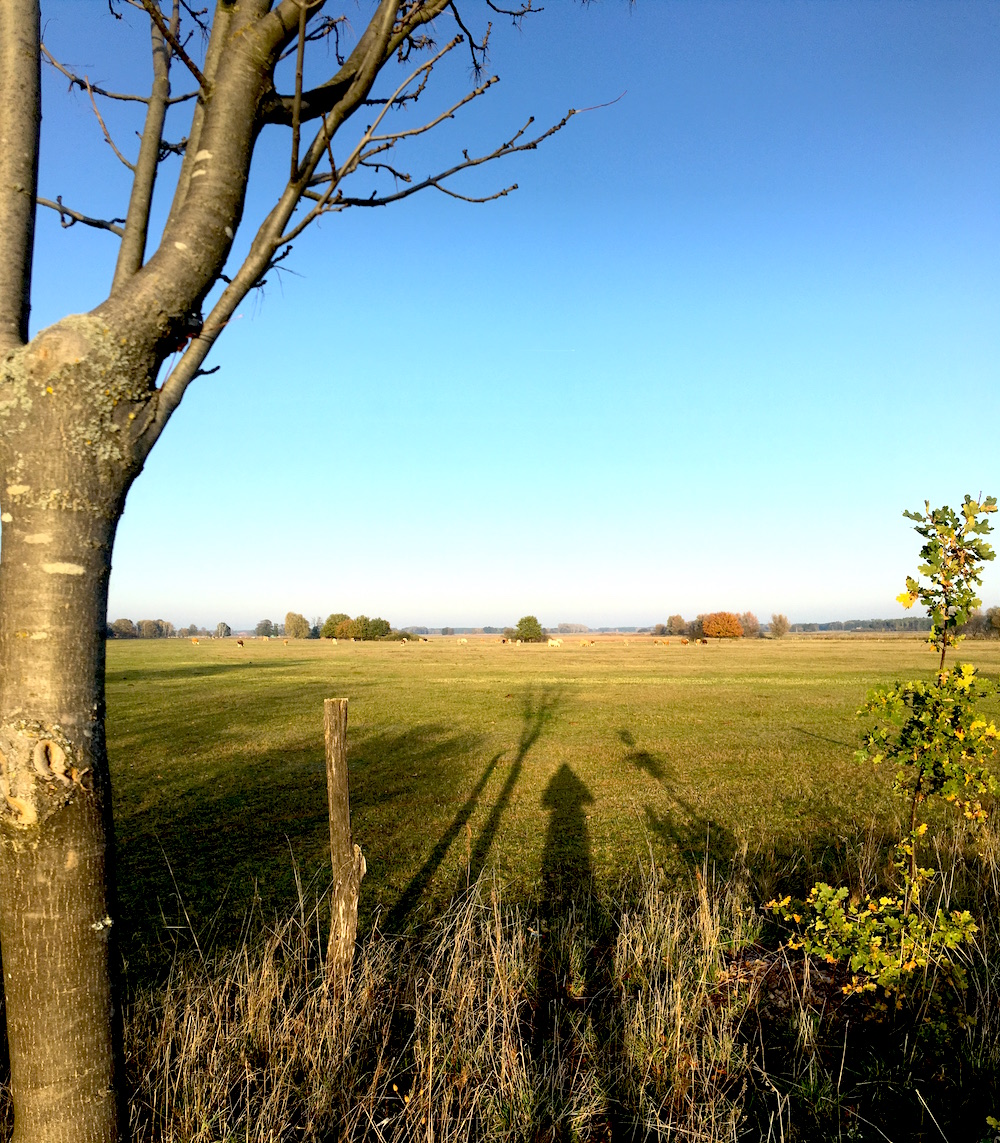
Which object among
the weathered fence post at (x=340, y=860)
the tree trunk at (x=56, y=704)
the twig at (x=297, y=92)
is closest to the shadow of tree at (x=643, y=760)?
the weathered fence post at (x=340, y=860)

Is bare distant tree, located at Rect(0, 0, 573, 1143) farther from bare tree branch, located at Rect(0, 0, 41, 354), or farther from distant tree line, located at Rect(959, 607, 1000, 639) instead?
distant tree line, located at Rect(959, 607, 1000, 639)

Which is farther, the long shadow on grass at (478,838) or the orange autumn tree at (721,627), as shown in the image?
the orange autumn tree at (721,627)

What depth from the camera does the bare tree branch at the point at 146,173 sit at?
2.25 meters

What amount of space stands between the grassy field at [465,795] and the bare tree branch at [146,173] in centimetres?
452

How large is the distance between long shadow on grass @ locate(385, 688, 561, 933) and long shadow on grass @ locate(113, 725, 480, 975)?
1.98 ft

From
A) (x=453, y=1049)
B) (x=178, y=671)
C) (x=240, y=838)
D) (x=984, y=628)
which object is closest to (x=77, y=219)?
(x=453, y=1049)

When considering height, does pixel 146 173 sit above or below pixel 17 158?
above


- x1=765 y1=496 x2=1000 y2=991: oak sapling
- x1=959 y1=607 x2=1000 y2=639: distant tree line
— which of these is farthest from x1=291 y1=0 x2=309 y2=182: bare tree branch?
x1=959 y1=607 x2=1000 y2=639: distant tree line

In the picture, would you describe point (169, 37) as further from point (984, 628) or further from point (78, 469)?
point (984, 628)

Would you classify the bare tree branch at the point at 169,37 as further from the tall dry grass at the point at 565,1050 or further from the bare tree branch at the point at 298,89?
the tall dry grass at the point at 565,1050

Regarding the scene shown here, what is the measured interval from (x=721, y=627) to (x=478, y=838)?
109 m

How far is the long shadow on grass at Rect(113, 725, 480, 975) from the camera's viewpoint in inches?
242

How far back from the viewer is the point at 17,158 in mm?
2076

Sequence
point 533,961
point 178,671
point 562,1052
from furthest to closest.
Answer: point 178,671 < point 533,961 < point 562,1052
